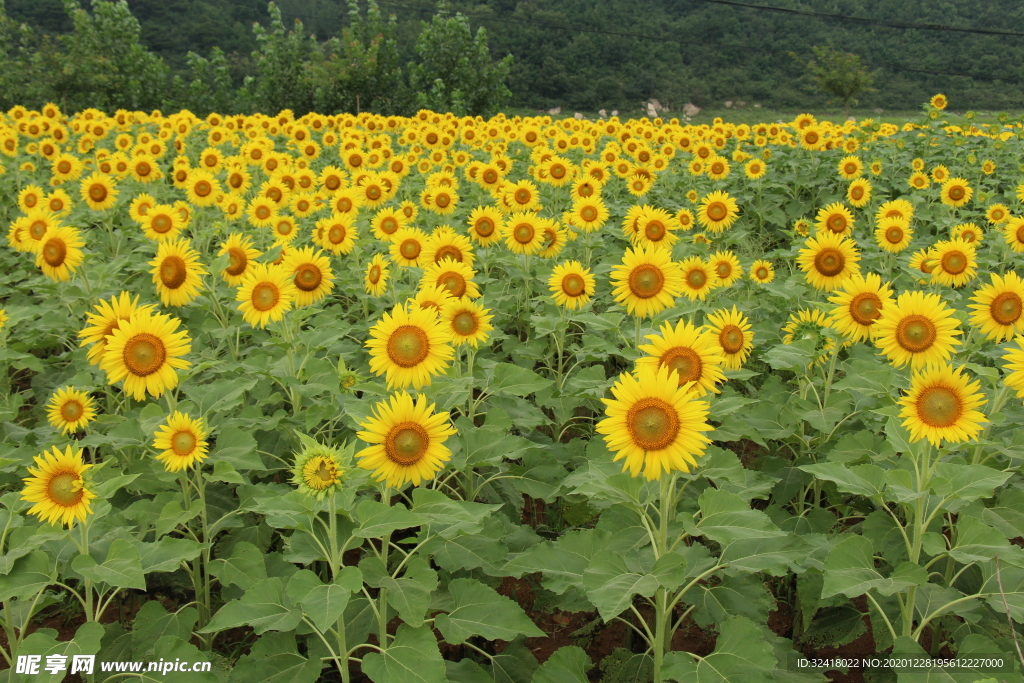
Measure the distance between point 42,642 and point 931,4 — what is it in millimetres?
54314

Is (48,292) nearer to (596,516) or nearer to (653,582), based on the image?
(596,516)

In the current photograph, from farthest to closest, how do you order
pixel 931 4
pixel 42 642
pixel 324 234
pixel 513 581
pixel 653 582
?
pixel 931 4 < pixel 324 234 < pixel 513 581 < pixel 42 642 < pixel 653 582

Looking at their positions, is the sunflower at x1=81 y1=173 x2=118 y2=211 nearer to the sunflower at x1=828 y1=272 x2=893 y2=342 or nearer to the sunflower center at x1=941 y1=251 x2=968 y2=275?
the sunflower at x1=828 y1=272 x2=893 y2=342

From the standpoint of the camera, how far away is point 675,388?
2.27 meters

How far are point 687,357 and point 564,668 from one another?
4.11ft

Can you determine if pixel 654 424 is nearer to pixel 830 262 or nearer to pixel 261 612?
pixel 261 612

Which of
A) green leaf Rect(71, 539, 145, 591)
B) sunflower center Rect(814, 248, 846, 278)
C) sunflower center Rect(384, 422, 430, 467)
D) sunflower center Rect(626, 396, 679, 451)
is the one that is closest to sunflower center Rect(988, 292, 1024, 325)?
sunflower center Rect(814, 248, 846, 278)

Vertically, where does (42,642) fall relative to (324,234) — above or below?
below

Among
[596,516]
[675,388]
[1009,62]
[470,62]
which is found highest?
[1009,62]

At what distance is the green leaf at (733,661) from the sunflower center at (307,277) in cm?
301

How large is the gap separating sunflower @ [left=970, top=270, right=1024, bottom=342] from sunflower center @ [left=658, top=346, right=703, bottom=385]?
1.67 m

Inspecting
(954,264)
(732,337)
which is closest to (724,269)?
(954,264)

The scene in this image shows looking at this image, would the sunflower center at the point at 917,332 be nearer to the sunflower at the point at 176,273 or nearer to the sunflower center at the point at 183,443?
the sunflower center at the point at 183,443

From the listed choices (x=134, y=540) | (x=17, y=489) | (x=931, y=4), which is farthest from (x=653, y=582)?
(x=931, y=4)
